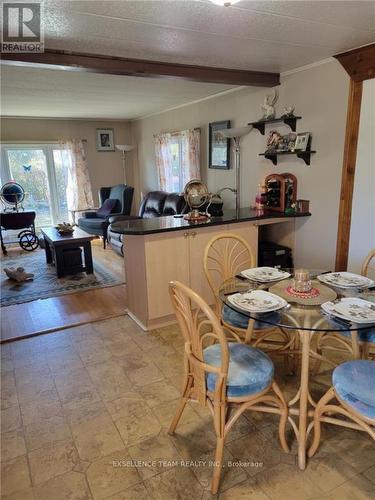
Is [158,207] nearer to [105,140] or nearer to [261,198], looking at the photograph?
[261,198]

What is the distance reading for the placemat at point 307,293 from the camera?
175cm

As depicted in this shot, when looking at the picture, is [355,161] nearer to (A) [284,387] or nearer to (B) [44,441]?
(A) [284,387]

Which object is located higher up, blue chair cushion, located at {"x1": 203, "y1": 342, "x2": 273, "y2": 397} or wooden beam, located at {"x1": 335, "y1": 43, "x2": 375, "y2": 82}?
wooden beam, located at {"x1": 335, "y1": 43, "x2": 375, "y2": 82}

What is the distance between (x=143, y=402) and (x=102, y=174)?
6025 millimetres

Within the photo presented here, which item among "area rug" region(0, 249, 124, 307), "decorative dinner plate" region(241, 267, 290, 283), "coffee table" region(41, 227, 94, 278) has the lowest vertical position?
"area rug" region(0, 249, 124, 307)

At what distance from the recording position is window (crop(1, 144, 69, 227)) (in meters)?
6.56

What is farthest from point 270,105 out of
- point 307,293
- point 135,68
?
point 307,293

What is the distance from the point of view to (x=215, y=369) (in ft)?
4.78

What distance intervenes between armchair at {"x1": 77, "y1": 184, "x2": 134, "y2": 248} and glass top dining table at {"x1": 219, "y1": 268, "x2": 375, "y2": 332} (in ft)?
14.4

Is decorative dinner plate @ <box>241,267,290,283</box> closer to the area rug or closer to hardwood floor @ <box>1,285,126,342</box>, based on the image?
hardwood floor @ <box>1,285,126,342</box>

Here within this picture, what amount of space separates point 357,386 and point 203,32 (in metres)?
2.24

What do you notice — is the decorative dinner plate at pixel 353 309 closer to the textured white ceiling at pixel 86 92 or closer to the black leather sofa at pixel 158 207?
the textured white ceiling at pixel 86 92

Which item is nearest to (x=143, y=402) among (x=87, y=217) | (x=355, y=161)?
(x=355, y=161)

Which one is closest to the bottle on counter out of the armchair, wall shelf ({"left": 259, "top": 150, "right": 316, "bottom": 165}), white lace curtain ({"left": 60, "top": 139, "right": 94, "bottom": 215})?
wall shelf ({"left": 259, "top": 150, "right": 316, "bottom": 165})
